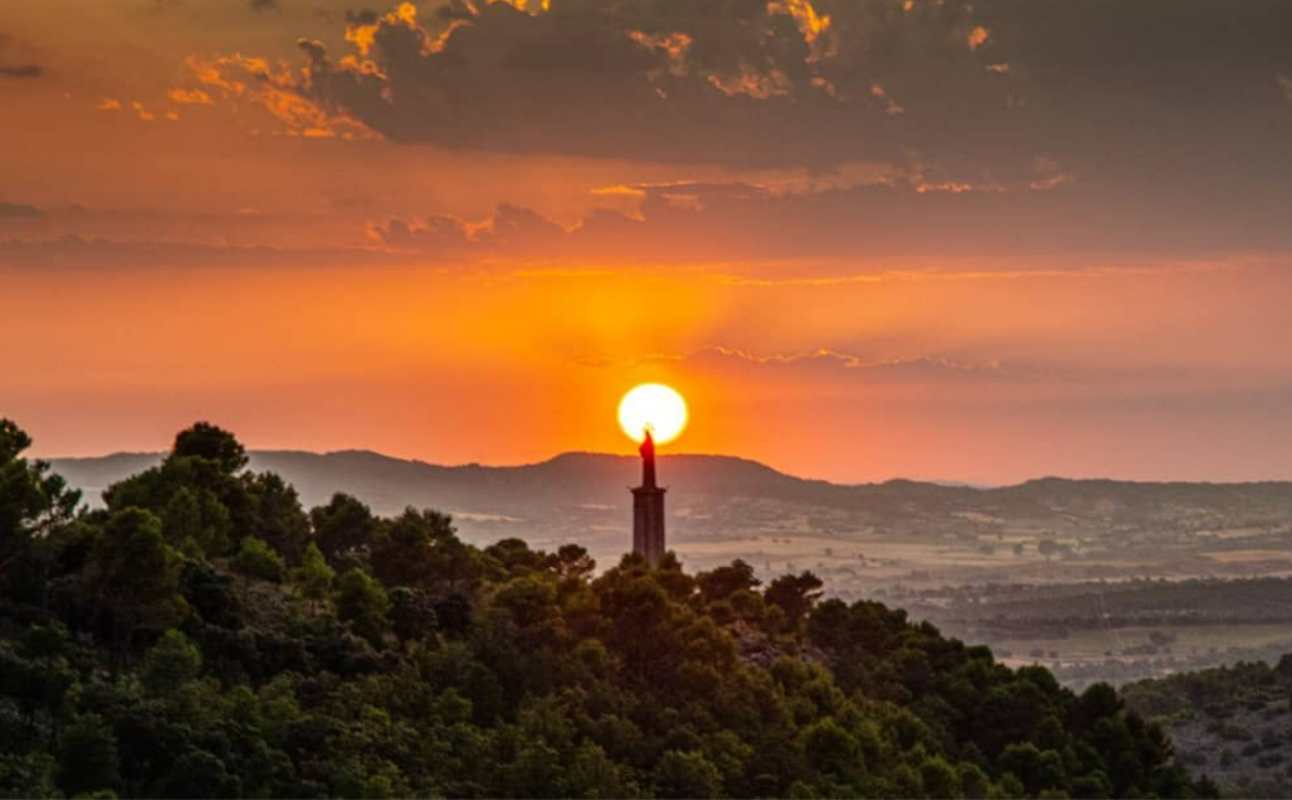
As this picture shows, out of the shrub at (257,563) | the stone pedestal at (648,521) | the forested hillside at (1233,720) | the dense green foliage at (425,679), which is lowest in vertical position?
the forested hillside at (1233,720)

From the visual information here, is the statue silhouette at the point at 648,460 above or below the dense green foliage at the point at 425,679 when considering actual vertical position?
above

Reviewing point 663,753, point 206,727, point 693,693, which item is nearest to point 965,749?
point 693,693

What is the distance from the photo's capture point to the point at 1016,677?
9688 cm

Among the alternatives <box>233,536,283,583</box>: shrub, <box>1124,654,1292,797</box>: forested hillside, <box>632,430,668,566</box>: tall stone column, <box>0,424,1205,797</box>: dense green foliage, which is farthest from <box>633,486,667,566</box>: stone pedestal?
<box>233,536,283,583</box>: shrub

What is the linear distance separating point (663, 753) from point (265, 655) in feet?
43.1

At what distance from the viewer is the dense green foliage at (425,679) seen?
55.8 meters

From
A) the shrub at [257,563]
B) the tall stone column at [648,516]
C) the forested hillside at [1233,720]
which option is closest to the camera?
the shrub at [257,563]

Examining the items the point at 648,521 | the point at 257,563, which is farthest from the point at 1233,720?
the point at 257,563

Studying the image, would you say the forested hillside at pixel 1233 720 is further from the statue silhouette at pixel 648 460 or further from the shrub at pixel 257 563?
the shrub at pixel 257 563

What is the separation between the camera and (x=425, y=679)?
67938 millimetres

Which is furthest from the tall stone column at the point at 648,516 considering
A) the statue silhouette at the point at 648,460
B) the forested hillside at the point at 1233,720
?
the forested hillside at the point at 1233,720

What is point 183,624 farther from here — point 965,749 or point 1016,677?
point 1016,677

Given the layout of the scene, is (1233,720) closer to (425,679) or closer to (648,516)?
(648,516)

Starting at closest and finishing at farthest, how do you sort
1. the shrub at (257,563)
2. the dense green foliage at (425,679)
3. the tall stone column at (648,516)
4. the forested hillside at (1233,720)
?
the dense green foliage at (425,679) → the shrub at (257,563) → the tall stone column at (648,516) → the forested hillside at (1233,720)
